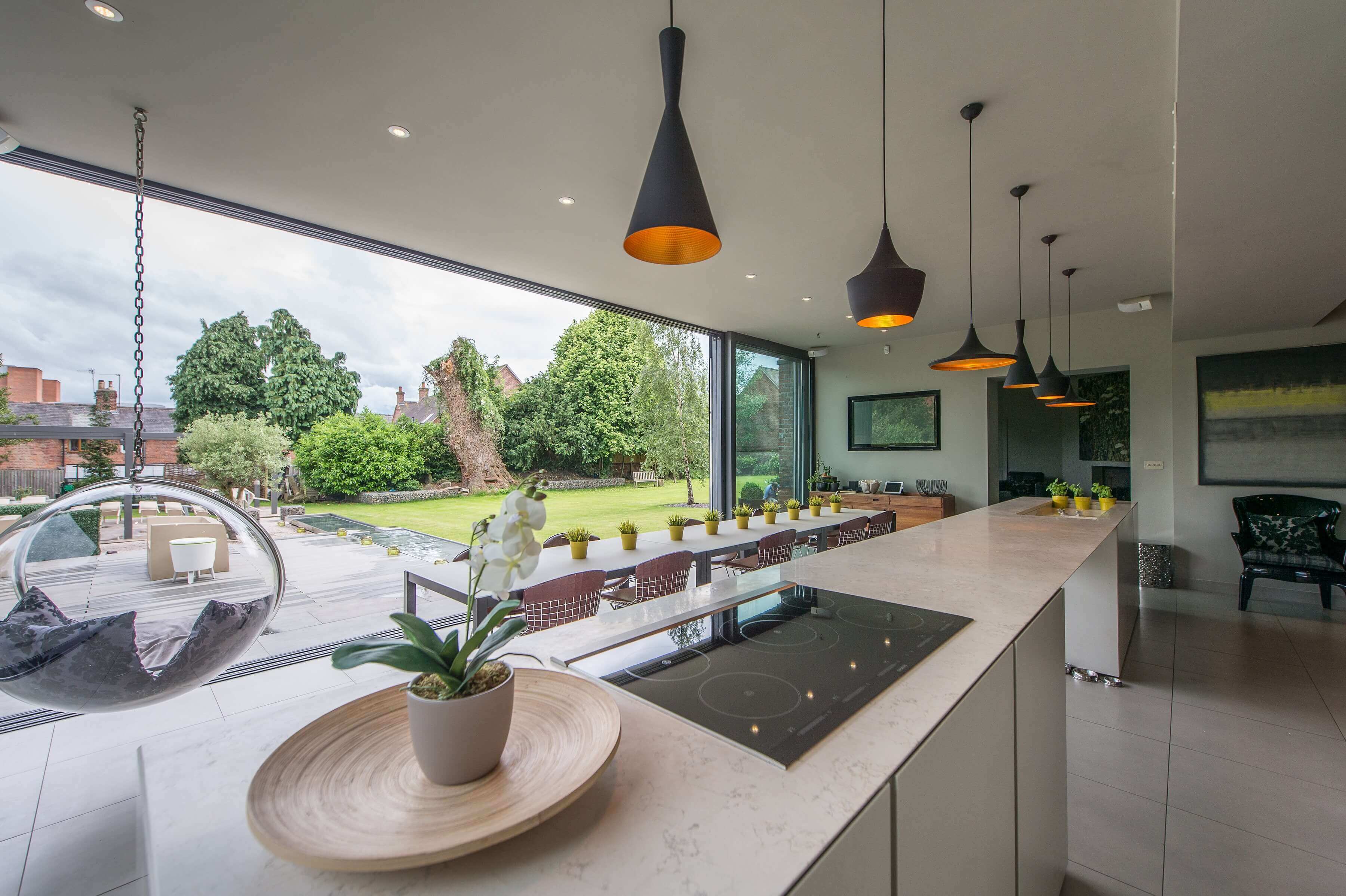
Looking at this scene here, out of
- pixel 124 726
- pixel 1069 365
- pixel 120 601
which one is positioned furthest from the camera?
pixel 1069 365

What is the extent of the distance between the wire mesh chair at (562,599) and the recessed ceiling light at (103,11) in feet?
7.80

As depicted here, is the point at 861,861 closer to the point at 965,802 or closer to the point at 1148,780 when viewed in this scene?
the point at 965,802

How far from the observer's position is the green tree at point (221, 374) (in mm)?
3182

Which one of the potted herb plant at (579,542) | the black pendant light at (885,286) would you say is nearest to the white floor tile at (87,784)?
the potted herb plant at (579,542)

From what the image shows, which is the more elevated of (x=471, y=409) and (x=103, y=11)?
(x=103, y=11)

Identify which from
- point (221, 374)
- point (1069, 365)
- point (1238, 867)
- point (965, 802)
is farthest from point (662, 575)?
point (1069, 365)

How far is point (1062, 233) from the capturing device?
3688 millimetres

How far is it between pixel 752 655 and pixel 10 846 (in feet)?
8.55

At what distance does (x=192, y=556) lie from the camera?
88 centimetres

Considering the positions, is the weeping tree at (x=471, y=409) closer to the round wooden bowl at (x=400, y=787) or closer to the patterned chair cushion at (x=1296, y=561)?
the round wooden bowl at (x=400, y=787)

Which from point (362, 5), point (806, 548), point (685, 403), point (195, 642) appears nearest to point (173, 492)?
point (195, 642)

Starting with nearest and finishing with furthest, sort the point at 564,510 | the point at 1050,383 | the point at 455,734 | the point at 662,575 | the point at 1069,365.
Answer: the point at 455,734 < the point at 662,575 < the point at 1050,383 < the point at 1069,365 < the point at 564,510

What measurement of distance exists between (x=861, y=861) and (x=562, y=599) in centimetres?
192

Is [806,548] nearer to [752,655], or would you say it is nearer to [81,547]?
[752,655]
